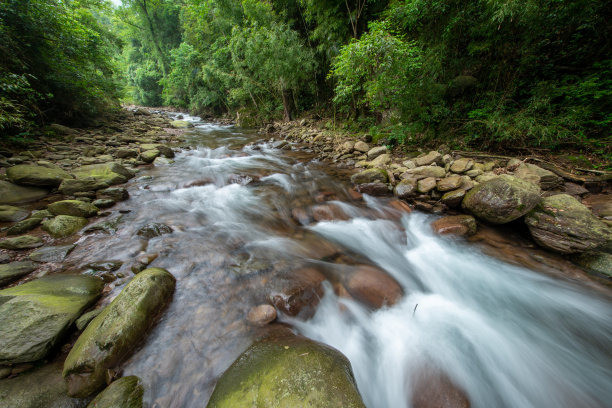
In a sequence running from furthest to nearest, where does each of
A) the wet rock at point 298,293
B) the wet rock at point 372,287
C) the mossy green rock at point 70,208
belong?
the mossy green rock at point 70,208
the wet rock at point 372,287
the wet rock at point 298,293

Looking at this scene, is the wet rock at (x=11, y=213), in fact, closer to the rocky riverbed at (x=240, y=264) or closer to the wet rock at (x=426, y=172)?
the rocky riverbed at (x=240, y=264)

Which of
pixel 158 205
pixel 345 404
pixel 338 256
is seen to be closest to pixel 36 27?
pixel 158 205

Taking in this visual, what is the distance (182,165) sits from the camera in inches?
278

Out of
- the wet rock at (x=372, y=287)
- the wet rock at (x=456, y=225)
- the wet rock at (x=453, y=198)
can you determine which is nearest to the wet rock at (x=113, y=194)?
the wet rock at (x=372, y=287)

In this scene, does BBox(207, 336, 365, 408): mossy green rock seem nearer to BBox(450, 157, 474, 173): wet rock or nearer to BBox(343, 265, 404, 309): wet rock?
BBox(343, 265, 404, 309): wet rock

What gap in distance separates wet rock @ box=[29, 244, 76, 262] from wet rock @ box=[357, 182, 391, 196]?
5333mm

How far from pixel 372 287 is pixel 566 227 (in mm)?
2975

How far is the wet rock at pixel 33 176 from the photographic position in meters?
3.92

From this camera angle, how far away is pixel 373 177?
17.2ft

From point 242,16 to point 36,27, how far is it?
38.6 feet

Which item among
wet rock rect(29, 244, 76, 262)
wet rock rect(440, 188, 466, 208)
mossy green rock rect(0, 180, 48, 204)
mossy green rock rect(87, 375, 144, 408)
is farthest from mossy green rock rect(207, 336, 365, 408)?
mossy green rock rect(0, 180, 48, 204)

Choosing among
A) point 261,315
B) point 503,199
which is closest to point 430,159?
point 503,199

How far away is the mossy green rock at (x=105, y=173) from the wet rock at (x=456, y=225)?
277 inches

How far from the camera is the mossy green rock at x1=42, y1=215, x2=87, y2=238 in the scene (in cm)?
312
